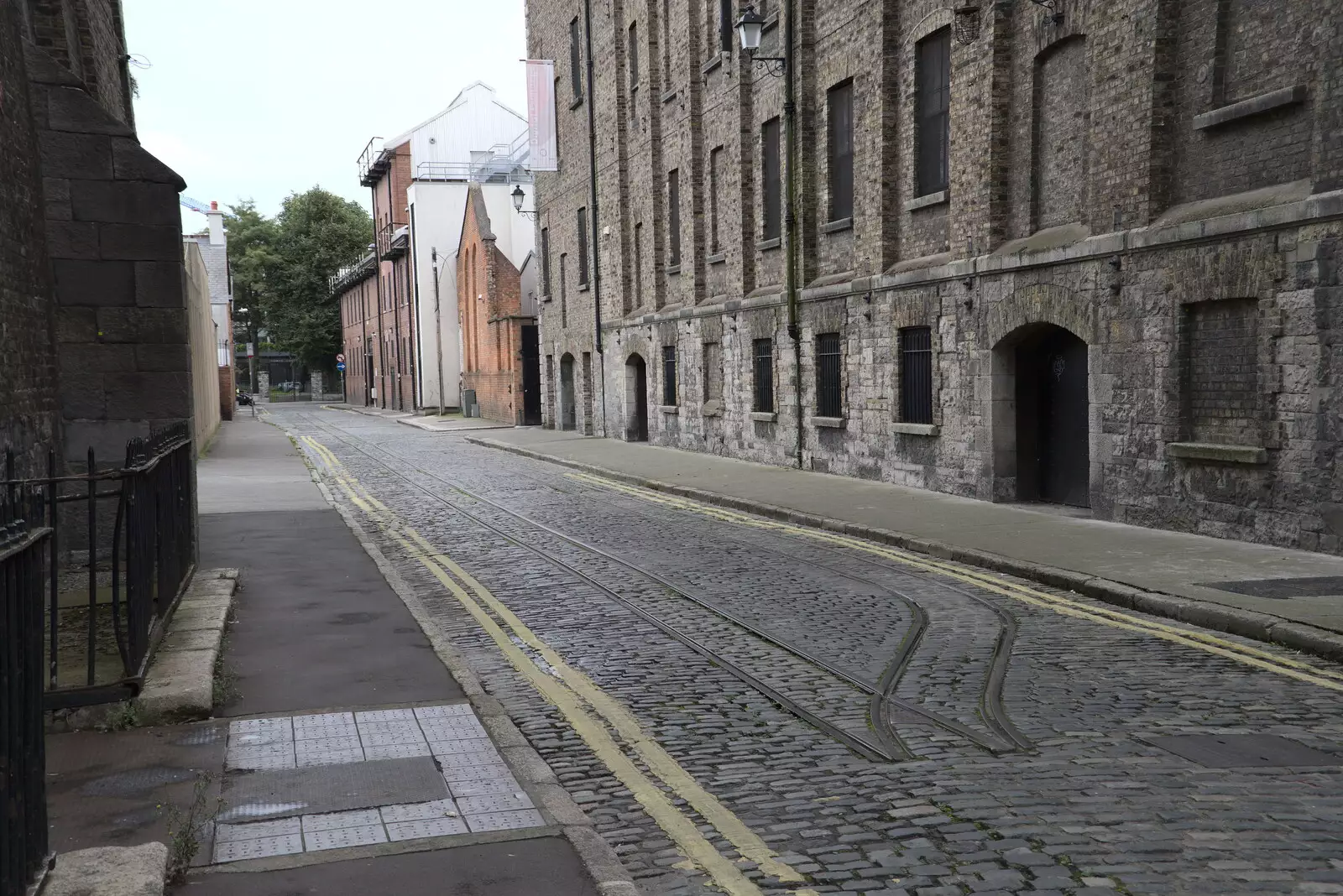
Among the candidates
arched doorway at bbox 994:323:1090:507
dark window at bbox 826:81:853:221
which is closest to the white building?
dark window at bbox 826:81:853:221

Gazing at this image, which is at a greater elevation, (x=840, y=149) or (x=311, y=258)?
(x=311, y=258)

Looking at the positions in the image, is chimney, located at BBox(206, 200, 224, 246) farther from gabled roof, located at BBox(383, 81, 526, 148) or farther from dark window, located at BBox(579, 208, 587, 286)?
dark window, located at BBox(579, 208, 587, 286)

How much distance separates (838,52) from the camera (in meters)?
19.6

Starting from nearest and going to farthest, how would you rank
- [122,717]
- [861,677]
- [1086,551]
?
[122,717] < [861,677] < [1086,551]

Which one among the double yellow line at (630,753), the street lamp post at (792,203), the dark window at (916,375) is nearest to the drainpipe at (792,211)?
the street lamp post at (792,203)

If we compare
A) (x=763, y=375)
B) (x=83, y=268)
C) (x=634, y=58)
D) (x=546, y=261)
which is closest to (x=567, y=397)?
(x=546, y=261)

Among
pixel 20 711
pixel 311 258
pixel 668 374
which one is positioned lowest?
pixel 20 711

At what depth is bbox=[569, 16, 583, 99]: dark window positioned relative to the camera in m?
33.7

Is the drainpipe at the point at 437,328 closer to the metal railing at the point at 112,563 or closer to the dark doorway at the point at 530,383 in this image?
the dark doorway at the point at 530,383

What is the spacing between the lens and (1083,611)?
29.7 ft

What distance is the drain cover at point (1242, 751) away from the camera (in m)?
5.36

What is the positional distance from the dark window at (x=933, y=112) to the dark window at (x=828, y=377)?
3.37m

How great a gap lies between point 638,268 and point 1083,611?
2259 centimetres

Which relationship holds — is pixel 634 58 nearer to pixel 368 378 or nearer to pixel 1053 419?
pixel 1053 419
